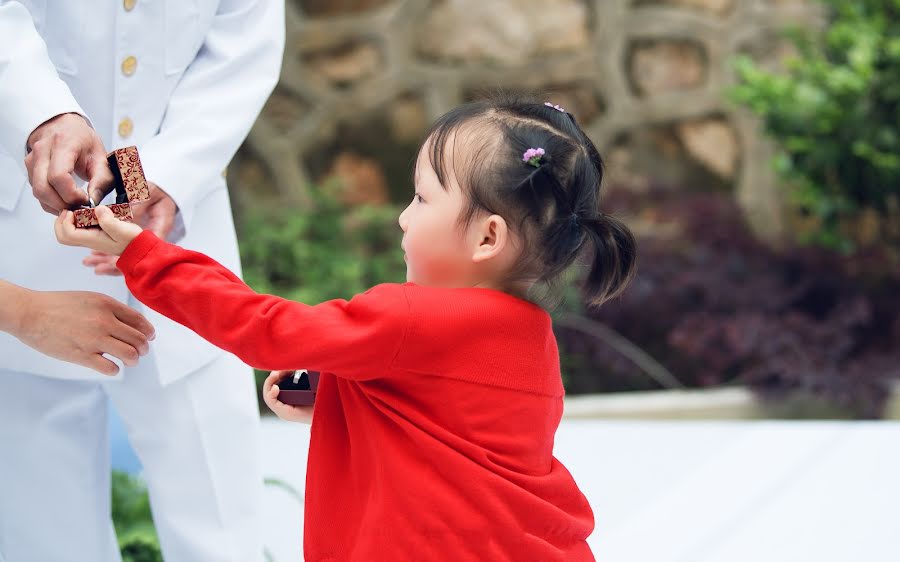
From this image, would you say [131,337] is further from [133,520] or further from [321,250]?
[321,250]

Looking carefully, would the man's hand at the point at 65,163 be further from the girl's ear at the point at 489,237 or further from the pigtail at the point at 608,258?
the pigtail at the point at 608,258

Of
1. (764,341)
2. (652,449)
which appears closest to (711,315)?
(764,341)

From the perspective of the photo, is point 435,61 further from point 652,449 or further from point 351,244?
point 652,449

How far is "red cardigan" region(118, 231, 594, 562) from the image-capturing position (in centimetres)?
122

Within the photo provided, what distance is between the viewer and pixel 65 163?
Result: 1.29 m

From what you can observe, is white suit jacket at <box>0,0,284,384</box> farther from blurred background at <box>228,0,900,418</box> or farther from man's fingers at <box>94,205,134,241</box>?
blurred background at <box>228,0,900,418</box>

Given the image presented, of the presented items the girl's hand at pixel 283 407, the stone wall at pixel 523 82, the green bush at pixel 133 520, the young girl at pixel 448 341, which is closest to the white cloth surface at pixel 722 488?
the green bush at pixel 133 520

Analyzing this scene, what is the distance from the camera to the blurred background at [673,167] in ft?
11.4

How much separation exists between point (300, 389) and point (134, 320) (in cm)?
24

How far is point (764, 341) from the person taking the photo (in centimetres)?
353

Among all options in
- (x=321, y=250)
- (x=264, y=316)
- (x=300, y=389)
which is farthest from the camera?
(x=321, y=250)

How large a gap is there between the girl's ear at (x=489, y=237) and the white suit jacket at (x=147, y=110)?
429 millimetres

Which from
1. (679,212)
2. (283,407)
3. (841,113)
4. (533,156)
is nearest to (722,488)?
(841,113)

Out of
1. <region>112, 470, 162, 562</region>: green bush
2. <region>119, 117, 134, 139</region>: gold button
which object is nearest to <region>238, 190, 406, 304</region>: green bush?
<region>112, 470, 162, 562</region>: green bush
